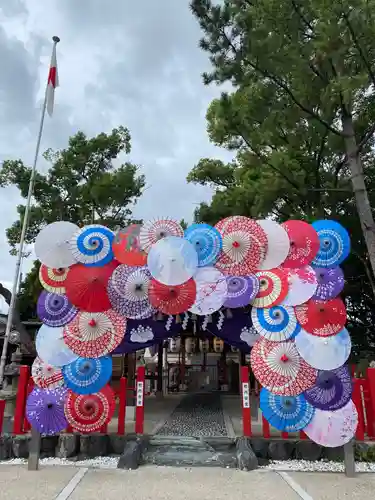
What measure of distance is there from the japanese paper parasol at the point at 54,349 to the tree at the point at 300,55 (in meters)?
6.72

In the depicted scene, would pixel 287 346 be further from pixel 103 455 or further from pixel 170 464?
pixel 103 455

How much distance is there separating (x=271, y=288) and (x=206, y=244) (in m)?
1.24

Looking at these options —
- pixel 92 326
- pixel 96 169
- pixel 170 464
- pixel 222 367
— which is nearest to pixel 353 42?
pixel 92 326

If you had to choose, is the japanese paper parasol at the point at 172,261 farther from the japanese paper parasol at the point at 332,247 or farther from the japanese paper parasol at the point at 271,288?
the japanese paper parasol at the point at 332,247

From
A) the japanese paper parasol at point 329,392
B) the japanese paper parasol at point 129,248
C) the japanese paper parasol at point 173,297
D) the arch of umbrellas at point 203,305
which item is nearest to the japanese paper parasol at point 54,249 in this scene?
the arch of umbrellas at point 203,305

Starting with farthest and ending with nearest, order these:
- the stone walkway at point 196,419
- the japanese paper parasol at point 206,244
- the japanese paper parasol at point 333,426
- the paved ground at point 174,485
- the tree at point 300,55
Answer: the tree at point 300,55 → the stone walkway at point 196,419 → the japanese paper parasol at point 206,244 → the japanese paper parasol at point 333,426 → the paved ground at point 174,485

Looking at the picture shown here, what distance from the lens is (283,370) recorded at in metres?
6.04

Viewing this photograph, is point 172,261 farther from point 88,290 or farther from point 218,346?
point 218,346

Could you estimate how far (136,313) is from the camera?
6379 millimetres

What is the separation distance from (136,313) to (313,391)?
115 inches

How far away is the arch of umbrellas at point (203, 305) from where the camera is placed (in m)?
6.00

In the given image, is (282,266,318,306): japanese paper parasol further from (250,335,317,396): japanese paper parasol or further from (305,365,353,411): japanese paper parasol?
(305,365,353,411): japanese paper parasol

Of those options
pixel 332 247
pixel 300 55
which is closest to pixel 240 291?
pixel 332 247

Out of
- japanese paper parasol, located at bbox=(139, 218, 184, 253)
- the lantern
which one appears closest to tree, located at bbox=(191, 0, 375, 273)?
japanese paper parasol, located at bbox=(139, 218, 184, 253)
